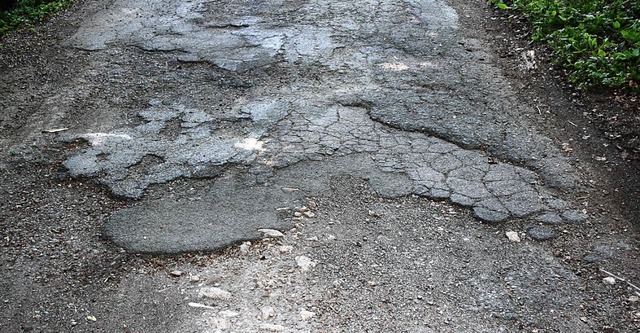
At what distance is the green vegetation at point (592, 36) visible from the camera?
5.02 metres

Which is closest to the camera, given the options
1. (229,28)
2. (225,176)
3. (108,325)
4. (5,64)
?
(108,325)

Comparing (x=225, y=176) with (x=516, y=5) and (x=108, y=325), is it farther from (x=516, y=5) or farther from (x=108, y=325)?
(x=516, y=5)

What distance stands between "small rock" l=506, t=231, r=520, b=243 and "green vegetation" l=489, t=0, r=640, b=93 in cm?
207

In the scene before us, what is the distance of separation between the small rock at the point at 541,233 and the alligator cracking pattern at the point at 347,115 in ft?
0.40

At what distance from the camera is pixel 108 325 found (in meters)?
2.91

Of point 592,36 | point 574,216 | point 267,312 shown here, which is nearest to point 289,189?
point 267,312

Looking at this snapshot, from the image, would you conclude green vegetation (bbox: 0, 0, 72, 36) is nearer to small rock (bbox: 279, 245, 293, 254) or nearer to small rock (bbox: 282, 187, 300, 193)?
small rock (bbox: 282, 187, 300, 193)

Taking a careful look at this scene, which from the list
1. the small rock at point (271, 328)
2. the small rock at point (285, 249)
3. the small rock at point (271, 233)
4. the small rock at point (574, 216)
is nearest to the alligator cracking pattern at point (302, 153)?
the small rock at point (574, 216)

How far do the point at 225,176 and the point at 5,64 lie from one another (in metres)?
3.12

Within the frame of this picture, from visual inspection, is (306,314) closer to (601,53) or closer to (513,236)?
(513,236)

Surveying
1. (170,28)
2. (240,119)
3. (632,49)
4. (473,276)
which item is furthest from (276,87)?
(632,49)

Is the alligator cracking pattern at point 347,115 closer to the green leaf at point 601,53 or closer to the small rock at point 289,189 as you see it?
the small rock at point 289,189

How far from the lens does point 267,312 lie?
2955 millimetres

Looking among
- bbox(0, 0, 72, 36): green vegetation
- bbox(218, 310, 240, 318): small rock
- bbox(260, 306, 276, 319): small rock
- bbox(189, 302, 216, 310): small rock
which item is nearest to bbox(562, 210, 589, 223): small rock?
bbox(260, 306, 276, 319): small rock
